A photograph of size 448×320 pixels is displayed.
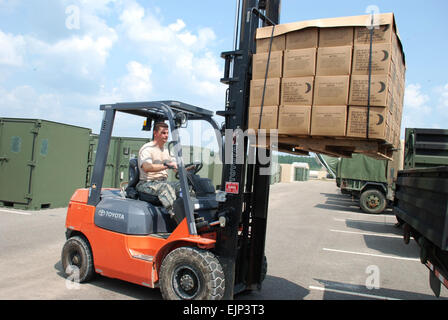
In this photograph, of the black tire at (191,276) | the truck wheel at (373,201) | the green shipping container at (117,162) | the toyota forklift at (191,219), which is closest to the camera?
the black tire at (191,276)

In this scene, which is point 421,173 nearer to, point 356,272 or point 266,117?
point 266,117

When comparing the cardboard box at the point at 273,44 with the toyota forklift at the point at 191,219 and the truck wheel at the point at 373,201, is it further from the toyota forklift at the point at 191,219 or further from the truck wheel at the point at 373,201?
the truck wheel at the point at 373,201

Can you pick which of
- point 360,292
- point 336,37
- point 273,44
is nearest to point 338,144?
point 336,37

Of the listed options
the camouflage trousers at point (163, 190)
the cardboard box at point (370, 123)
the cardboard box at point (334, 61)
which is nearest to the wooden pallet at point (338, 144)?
the cardboard box at point (370, 123)

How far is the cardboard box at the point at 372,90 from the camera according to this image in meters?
3.37

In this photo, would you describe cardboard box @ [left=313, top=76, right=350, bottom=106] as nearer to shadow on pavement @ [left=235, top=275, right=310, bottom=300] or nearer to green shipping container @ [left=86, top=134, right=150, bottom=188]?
shadow on pavement @ [left=235, top=275, right=310, bottom=300]

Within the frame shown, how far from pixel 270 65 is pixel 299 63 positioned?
0.31 metres

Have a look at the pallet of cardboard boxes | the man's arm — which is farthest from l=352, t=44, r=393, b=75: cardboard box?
the man's arm

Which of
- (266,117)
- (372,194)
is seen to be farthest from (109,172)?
(266,117)

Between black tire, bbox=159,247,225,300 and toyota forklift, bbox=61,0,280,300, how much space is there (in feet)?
0.03

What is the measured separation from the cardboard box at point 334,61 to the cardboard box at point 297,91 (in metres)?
0.15

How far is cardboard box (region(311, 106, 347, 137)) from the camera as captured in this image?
11.6 feet

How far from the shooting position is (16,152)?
11.8 metres

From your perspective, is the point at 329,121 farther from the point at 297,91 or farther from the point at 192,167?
the point at 192,167
